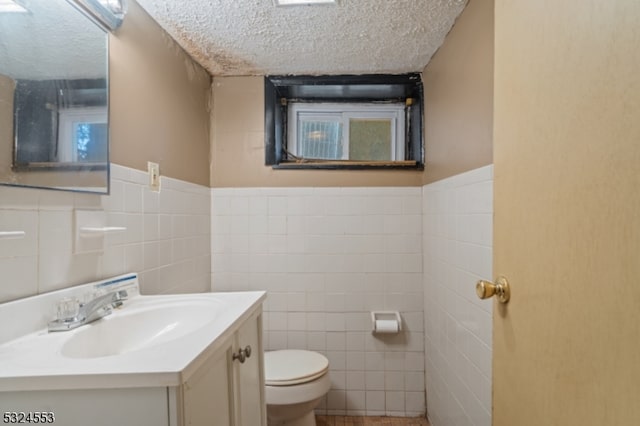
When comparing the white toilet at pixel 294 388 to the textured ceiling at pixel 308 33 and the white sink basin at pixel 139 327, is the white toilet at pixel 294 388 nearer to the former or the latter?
the white sink basin at pixel 139 327

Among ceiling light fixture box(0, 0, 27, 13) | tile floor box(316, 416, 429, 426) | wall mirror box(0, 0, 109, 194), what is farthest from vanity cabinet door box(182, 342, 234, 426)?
tile floor box(316, 416, 429, 426)

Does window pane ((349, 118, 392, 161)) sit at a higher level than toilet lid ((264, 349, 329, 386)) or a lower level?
higher

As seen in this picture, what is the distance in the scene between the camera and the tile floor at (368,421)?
6.26 ft

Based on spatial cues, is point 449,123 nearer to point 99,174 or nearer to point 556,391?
point 556,391

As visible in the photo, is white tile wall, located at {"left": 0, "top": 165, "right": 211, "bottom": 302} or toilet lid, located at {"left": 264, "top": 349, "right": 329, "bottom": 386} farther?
toilet lid, located at {"left": 264, "top": 349, "right": 329, "bottom": 386}

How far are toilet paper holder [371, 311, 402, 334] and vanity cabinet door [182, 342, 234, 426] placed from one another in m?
1.19

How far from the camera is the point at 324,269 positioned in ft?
6.63

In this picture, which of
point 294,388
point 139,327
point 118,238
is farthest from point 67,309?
point 294,388

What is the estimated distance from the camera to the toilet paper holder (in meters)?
1.89

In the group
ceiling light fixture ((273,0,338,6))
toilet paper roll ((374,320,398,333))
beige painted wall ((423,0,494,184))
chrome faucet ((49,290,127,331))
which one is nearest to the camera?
chrome faucet ((49,290,127,331))

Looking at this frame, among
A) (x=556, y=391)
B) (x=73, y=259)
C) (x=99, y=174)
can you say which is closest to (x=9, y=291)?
(x=73, y=259)

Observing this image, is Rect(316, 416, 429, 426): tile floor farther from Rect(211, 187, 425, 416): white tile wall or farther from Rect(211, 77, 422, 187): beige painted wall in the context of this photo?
Rect(211, 77, 422, 187): beige painted wall

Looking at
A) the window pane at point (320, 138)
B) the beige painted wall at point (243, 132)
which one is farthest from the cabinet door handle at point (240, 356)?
the window pane at point (320, 138)

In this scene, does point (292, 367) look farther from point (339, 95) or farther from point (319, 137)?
point (339, 95)
